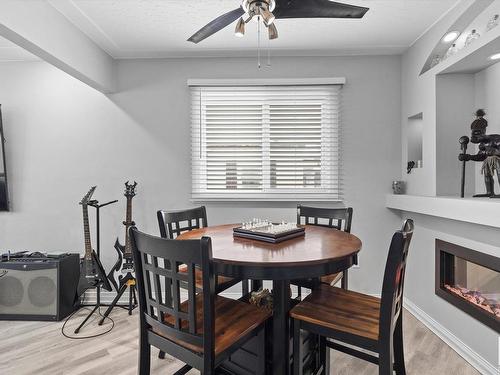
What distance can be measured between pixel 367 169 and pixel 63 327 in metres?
3.24

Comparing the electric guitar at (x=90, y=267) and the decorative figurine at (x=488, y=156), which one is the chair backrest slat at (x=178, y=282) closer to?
the electric guitar at (x=90, y=267)

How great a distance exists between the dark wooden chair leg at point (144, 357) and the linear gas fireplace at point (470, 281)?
83.3 inches

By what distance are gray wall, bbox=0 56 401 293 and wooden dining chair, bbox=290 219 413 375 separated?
4.95ft

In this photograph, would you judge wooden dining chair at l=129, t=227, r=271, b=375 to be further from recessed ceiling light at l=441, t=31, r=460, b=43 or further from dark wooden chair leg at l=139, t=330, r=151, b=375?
recessed ceiling light at l=441, t=31, r=460, b=43

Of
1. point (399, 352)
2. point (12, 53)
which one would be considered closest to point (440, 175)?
point (399, 352)

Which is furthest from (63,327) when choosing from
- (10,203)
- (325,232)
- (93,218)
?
(325,232)

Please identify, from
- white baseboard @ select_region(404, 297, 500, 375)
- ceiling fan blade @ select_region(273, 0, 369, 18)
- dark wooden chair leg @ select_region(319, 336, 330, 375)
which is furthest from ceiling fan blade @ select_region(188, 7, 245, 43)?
white baseboard @ select_region(404, 297, 500, 375)

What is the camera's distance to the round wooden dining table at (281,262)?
4.57ft

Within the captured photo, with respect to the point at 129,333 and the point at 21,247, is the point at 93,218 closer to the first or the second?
the point at 21,247

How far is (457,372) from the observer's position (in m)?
2.01

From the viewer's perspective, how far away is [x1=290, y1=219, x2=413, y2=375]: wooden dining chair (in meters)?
1.36

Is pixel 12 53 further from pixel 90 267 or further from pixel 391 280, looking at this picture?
pixel 391 280

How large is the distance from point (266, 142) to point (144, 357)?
226 centimetres

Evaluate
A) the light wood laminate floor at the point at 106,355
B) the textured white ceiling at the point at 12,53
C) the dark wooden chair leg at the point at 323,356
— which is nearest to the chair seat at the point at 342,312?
the dark wooden chair leg at the point at 323,356
